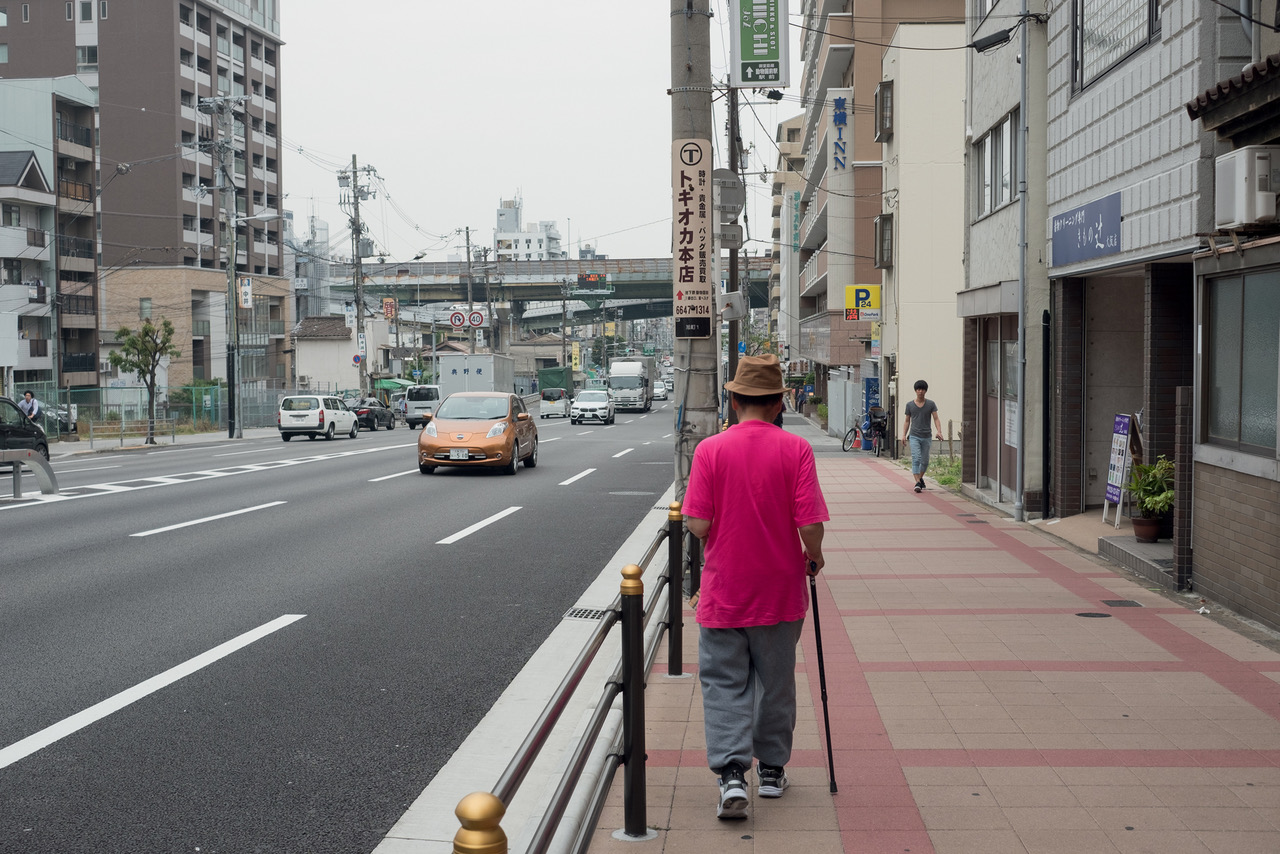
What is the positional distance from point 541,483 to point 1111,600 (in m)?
12.3

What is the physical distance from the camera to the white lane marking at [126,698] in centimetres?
535

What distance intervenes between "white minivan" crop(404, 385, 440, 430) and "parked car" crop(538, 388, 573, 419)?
11.3 meters

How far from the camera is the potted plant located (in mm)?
10414

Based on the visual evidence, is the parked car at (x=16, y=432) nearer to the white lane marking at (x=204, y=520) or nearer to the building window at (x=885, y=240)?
the white lane marking at (x=204, y=520)

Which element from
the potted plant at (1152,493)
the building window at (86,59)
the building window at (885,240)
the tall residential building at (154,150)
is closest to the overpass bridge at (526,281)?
the tall residential building at (154,150)

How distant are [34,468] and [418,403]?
3640cm

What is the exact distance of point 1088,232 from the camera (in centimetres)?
1177

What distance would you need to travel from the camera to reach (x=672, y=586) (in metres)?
6.63

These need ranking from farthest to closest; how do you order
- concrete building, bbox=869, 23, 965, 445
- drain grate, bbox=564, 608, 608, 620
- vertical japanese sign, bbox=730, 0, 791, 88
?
concrete building, bbox=869, 23, 965, 445 < vertical japanese sign, bbox=730, 0, 791, 88 < drain grate, bbox=564, 608, 608, 620

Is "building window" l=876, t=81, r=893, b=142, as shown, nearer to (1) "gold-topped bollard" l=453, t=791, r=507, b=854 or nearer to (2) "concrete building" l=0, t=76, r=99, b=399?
(1) "gold-topped bollard" l=453, t=791, r=507, b=854

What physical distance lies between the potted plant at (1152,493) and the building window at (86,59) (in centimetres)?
7206

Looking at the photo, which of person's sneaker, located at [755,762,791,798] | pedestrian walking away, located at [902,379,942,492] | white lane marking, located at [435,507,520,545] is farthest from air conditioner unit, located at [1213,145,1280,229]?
pedestrian walking away, located at [902,379,942,492]

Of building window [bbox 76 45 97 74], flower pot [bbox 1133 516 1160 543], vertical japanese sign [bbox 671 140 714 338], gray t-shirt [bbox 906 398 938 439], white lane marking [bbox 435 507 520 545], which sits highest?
building window [bbox 76 45 97 74]

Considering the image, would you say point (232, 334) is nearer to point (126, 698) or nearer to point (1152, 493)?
point (1152, 493)
